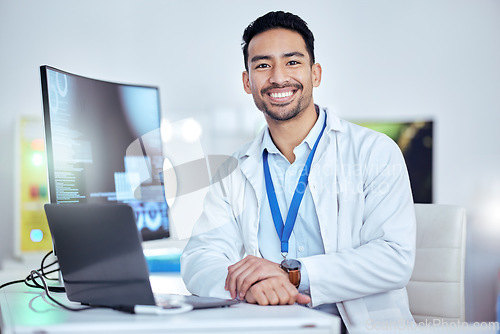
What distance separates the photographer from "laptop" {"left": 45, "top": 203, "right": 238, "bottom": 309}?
1.07 metres

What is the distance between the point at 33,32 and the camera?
385cm

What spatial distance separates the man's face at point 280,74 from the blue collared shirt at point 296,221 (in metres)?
0.14

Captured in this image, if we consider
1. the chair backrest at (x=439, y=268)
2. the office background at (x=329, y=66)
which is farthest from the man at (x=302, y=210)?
the office background at (x=329, y=66)

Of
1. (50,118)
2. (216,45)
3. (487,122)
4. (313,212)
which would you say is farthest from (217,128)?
(50,118)

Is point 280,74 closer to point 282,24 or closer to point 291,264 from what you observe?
point 282,24

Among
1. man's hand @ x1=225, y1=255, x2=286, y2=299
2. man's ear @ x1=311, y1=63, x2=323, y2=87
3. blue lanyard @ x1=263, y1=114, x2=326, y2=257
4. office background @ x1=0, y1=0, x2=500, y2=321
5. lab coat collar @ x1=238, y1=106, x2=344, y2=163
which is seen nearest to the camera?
man's hand @ x1=225, y1=255, x2=286, y2=299

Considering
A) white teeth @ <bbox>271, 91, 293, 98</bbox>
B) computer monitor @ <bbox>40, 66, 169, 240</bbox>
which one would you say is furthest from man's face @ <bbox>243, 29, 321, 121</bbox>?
computer monitor @ <bbox>40, 66, 169, 240</bbox>

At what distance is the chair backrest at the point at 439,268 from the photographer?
1753 millimetres

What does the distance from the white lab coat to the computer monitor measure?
214 mm

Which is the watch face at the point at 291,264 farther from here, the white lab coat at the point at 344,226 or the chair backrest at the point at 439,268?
Result: the chair backrest at the point at 439,268

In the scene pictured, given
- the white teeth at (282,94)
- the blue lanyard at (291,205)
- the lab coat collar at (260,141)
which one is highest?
the white teeth at (282,94)

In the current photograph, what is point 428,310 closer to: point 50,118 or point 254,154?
point 254,154

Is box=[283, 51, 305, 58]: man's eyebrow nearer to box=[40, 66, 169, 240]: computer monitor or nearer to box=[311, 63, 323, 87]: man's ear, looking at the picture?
box=[311, 63, 323, 87]: man's ear

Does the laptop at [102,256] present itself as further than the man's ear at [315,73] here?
No
